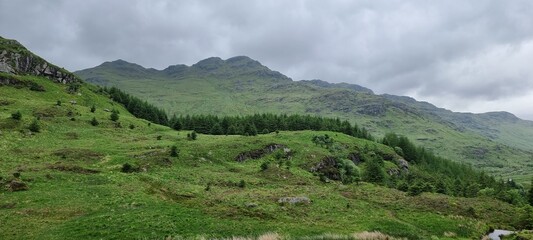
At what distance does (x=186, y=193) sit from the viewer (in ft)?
165

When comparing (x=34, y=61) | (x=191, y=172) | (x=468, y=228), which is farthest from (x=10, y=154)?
(x=34, y=61)

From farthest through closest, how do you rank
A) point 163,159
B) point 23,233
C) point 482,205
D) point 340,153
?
point 340,153 → point 163,159 → point 482,205 → point 23,233

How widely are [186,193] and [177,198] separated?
319 cm

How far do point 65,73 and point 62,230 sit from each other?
16230cm

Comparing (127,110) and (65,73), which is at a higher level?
(65,73)

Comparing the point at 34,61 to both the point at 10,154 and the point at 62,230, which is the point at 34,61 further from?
the point at 62,230

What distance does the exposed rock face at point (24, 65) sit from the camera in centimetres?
14895

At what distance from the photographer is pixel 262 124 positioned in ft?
514

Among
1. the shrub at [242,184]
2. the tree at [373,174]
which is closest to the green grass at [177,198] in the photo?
the shrub at [242,184]

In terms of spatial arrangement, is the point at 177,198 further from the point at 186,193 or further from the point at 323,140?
the point at 323,140

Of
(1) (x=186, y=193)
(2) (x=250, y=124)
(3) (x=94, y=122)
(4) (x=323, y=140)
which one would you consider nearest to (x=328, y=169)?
(4) (x=323, y=140)

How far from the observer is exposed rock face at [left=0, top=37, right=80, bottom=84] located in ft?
489

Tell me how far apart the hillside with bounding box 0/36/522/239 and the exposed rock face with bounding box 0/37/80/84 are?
55.3 meters

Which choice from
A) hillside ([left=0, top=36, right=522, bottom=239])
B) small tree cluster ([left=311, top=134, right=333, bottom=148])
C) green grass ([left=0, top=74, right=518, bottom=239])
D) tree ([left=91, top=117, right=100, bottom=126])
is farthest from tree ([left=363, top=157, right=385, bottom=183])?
tree ([left=91, top=117, right=100, bottom=126])
